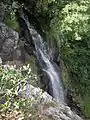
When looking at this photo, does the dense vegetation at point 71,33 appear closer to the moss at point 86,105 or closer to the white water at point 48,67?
the moss at point 86,105

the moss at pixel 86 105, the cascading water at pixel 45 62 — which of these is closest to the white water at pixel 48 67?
the cascading water at pixel 45 62

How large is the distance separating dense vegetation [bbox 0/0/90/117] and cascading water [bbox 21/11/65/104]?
1.12 meters

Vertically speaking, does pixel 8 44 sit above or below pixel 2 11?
below

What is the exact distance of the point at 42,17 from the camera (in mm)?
18875

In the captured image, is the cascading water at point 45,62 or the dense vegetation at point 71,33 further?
the dense vegetation at point 71,33

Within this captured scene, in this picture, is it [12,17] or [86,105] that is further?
[86,105]

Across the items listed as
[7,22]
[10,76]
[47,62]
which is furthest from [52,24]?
[10,76]

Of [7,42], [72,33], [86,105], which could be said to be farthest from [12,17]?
[86,105]

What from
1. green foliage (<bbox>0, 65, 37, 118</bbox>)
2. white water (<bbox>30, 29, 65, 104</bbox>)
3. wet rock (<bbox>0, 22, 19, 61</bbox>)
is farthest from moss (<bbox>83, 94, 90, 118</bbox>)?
green foliage (<bbox>0, 65, 37, 118</bbox>)

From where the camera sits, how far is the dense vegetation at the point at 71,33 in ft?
62.0

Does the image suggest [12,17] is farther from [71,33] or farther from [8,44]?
[71,33]

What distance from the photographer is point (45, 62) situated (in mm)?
17812

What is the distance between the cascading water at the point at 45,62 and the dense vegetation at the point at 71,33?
43.9 inches

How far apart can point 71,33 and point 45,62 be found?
653 centimetres
